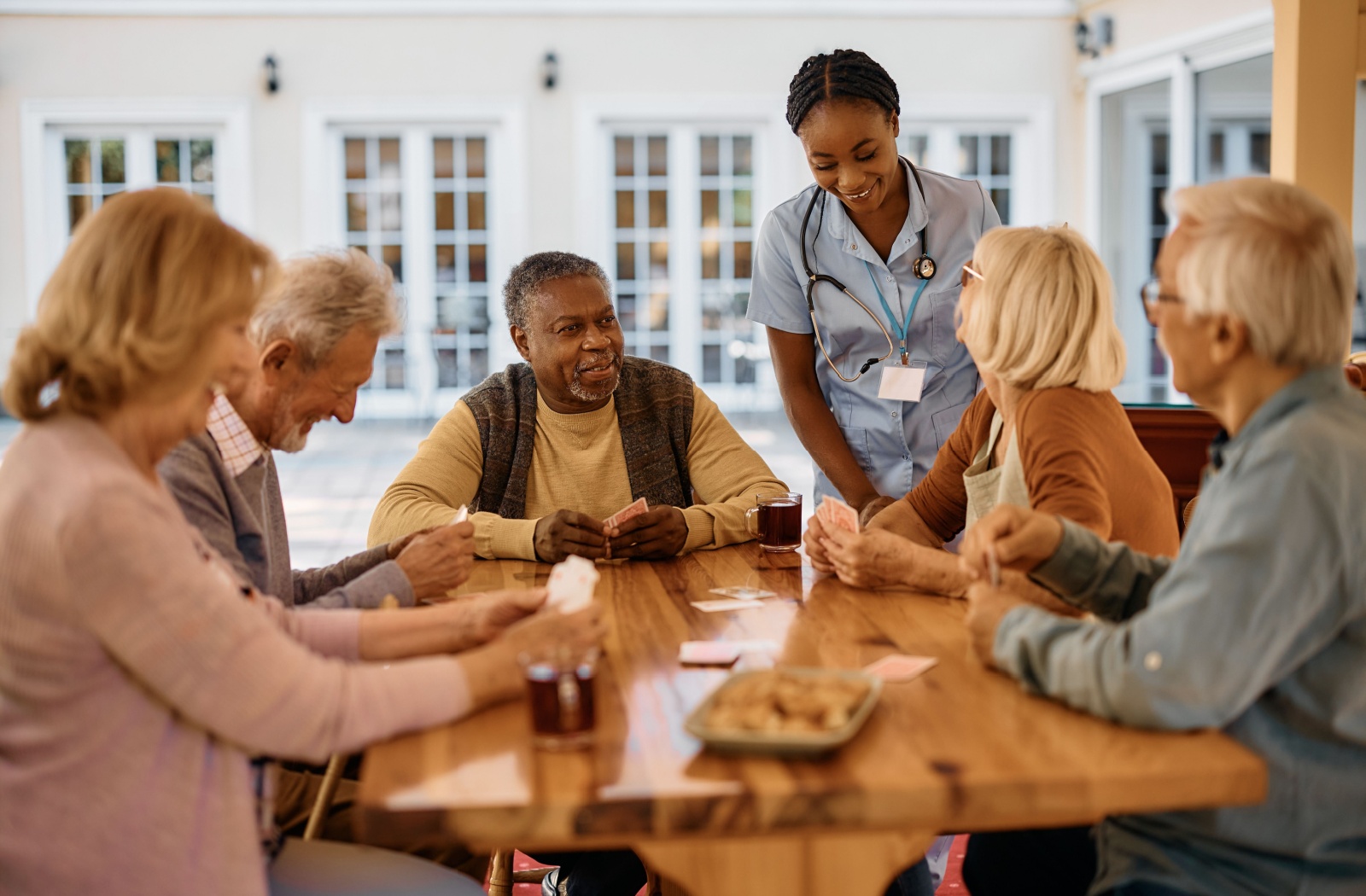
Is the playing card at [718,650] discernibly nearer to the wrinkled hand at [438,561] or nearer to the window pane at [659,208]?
the wrinkled hand at [438,561]

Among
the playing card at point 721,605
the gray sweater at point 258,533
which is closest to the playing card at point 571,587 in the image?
the playing card at point 721,605

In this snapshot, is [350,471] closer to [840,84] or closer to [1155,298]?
[840,84]

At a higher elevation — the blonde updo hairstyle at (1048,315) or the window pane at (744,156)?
the window pane at (744,156)

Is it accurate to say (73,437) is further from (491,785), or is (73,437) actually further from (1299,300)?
(1299,300)

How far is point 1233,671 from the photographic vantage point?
126 centimetres

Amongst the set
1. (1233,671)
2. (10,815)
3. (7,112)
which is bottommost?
(10,815)

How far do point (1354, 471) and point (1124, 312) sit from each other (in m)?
9.50

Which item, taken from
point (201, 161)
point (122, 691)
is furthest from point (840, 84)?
point (201, 161)

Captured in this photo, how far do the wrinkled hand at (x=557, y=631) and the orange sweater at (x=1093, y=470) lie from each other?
2.37ft

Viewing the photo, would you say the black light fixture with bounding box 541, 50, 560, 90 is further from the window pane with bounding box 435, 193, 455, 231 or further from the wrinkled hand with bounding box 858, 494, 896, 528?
the wrinkled hand with bounding box 858, 494, 896, 528

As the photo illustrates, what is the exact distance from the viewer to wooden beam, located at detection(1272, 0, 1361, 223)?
3.49 meters

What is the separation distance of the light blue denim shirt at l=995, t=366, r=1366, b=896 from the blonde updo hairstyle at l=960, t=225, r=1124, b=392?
535 millimetres

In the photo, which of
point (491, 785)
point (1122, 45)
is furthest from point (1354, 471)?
point (1122, 45)

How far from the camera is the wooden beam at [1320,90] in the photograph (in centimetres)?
349
